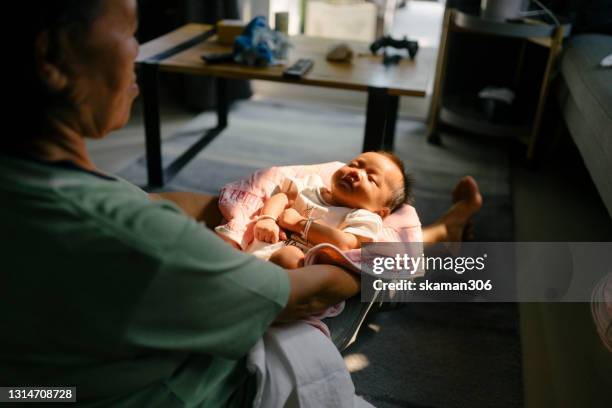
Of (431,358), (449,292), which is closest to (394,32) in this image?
(449,292)

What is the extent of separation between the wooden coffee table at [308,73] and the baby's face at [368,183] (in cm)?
57

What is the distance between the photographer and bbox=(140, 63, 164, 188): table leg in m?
2.21

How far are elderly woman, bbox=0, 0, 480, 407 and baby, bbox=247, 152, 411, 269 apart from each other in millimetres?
580

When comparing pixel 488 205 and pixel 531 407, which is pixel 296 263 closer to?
pixel 531 407

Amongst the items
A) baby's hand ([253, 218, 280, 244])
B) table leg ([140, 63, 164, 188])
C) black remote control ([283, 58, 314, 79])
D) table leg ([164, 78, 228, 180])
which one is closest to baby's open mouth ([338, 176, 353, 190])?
baby's hand ([253, 218, 280, 244])

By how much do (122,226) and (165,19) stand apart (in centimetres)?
302

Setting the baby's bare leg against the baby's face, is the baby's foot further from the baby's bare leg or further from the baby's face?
the baby's bare leg

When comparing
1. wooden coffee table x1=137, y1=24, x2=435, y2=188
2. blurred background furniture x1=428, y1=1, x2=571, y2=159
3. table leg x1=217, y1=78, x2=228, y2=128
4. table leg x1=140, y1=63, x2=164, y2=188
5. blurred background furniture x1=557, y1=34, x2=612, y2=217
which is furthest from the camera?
table leg x1=217, y1=78, x2=228, y2=128

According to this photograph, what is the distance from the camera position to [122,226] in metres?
0.64

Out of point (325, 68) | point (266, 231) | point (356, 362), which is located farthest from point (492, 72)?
point (266, 231)

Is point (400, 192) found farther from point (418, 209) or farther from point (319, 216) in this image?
point (418, 209)

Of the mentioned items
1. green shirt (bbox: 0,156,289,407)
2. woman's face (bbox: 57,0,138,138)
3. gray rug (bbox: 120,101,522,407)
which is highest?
woman's face (bbox: 57,0,138,138)

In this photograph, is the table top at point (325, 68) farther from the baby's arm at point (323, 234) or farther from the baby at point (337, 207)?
the baby's arm at point (323, 234)

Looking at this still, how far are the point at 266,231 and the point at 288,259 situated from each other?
20 centimetres
